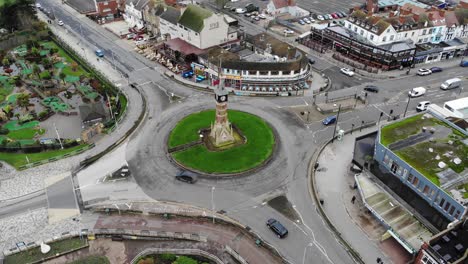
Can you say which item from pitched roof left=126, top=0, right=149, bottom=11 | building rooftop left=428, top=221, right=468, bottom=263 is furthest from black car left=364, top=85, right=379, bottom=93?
pitched roof left=126, top=0, right=149, bottom=11

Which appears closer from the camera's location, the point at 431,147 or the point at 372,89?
the point at 431,147

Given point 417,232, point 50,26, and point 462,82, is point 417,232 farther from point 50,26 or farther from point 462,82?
point 50,26

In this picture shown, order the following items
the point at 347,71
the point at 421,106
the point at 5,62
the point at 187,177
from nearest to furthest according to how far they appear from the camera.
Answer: the point at 187,177 → the point at 421,106 → the point at 347,71 → the point at 5,62

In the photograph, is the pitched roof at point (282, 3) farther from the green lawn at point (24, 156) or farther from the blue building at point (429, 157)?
the green lawn at point (24, 156)

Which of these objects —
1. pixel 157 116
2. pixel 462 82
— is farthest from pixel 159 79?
pixel 462 82

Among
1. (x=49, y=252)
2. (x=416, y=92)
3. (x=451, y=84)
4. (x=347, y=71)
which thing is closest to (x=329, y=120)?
(x=347, y=71)

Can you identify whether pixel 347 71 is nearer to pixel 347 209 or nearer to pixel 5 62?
pixel 347 209

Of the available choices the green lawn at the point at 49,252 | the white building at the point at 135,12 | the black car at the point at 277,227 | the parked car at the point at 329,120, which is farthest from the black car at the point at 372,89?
the white building at the point at 135,12
